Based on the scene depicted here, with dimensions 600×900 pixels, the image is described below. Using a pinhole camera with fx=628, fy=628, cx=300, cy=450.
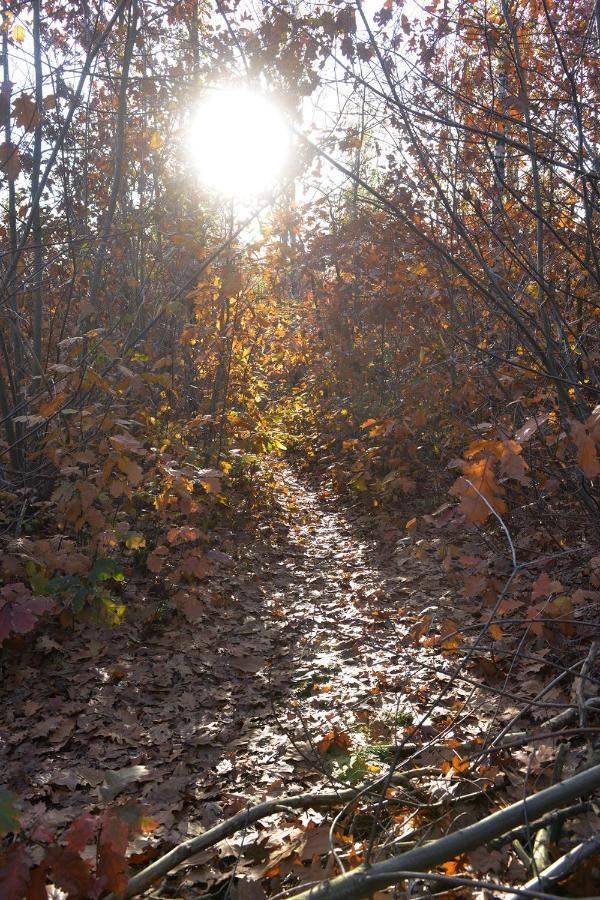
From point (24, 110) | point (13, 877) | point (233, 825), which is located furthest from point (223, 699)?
point (24, 110)

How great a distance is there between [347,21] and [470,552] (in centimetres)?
Answer: 433

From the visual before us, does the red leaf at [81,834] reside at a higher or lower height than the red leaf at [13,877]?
lower

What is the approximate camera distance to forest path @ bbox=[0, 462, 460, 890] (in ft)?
9.82

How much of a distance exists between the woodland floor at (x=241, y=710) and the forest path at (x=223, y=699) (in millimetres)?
10

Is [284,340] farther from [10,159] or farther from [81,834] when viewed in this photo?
[81,834]

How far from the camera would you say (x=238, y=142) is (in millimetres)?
5176

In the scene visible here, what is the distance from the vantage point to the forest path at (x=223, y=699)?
299 cm

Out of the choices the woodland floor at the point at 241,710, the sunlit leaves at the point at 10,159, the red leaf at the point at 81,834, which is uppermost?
the sunlit leaves at the point at 10,159

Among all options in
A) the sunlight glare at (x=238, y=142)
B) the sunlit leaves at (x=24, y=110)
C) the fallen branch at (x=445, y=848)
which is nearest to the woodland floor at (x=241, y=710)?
the fallen branch at (x=445, y=848)

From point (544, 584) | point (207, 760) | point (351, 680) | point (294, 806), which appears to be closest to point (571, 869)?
point (294, 806)

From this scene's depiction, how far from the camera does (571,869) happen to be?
6.07 ft

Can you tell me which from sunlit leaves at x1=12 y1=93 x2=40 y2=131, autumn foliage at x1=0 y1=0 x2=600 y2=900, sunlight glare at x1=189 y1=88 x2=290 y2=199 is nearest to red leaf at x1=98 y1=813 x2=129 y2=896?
autumn foliage at x1=0 y1=0 x2=600 y2=900

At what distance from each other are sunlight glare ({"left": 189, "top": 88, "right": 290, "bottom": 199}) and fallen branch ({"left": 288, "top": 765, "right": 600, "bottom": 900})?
2918 millimetres

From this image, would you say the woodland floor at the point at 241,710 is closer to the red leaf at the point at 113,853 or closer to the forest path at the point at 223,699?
the forest path at the point at 223,699
